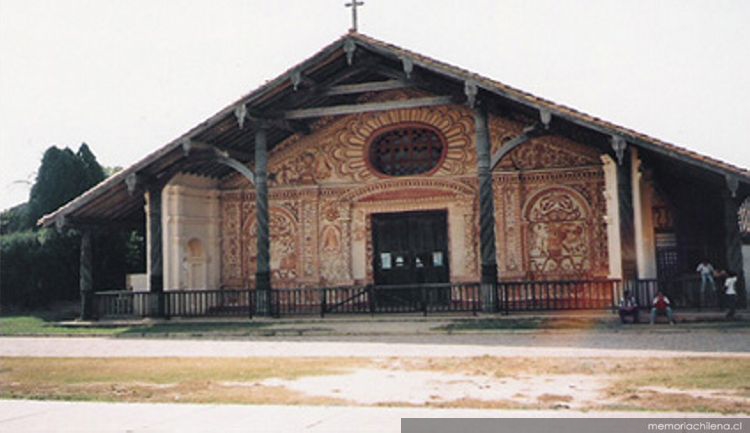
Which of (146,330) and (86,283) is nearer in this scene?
(146,330)

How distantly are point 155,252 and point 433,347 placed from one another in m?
9.91

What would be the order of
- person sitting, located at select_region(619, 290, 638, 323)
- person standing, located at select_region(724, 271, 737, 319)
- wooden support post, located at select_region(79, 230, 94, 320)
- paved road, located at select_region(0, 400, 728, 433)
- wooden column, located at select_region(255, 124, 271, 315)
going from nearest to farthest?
paved road, located at select_region(0, 400, 728, 433)
person standing, located at select_region(724, 271, 737, 319)
person sitting, located at select_region(619, 290, 638, 323)
wooden column, located at select_region(255, 124, 271, 315)
wooden support post, located at select_region(79, 230, 94, 320)

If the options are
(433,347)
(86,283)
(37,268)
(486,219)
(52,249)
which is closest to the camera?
(433,347)

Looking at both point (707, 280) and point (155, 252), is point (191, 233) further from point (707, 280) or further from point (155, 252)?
point (707, 280)

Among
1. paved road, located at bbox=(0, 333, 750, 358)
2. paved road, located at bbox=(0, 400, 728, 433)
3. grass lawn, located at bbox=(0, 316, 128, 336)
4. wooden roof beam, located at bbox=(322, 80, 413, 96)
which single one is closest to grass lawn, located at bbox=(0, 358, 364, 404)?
paved road, located at bbox=(0, 400, 728, 433)

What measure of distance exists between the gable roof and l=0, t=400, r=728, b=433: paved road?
1012cm

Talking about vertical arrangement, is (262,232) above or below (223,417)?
above

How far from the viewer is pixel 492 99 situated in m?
17.8

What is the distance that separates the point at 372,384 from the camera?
854 centimetres

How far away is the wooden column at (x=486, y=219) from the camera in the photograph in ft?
54.2

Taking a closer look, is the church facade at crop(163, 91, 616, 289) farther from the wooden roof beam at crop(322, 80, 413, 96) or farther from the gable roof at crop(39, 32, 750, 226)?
the wooden roof beam at crop(322, 80, 413, 96)

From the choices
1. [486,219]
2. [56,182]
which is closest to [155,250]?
[486,219]

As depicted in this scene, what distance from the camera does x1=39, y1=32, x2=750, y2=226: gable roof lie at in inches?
595

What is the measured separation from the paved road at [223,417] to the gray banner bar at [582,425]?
0.25 m
